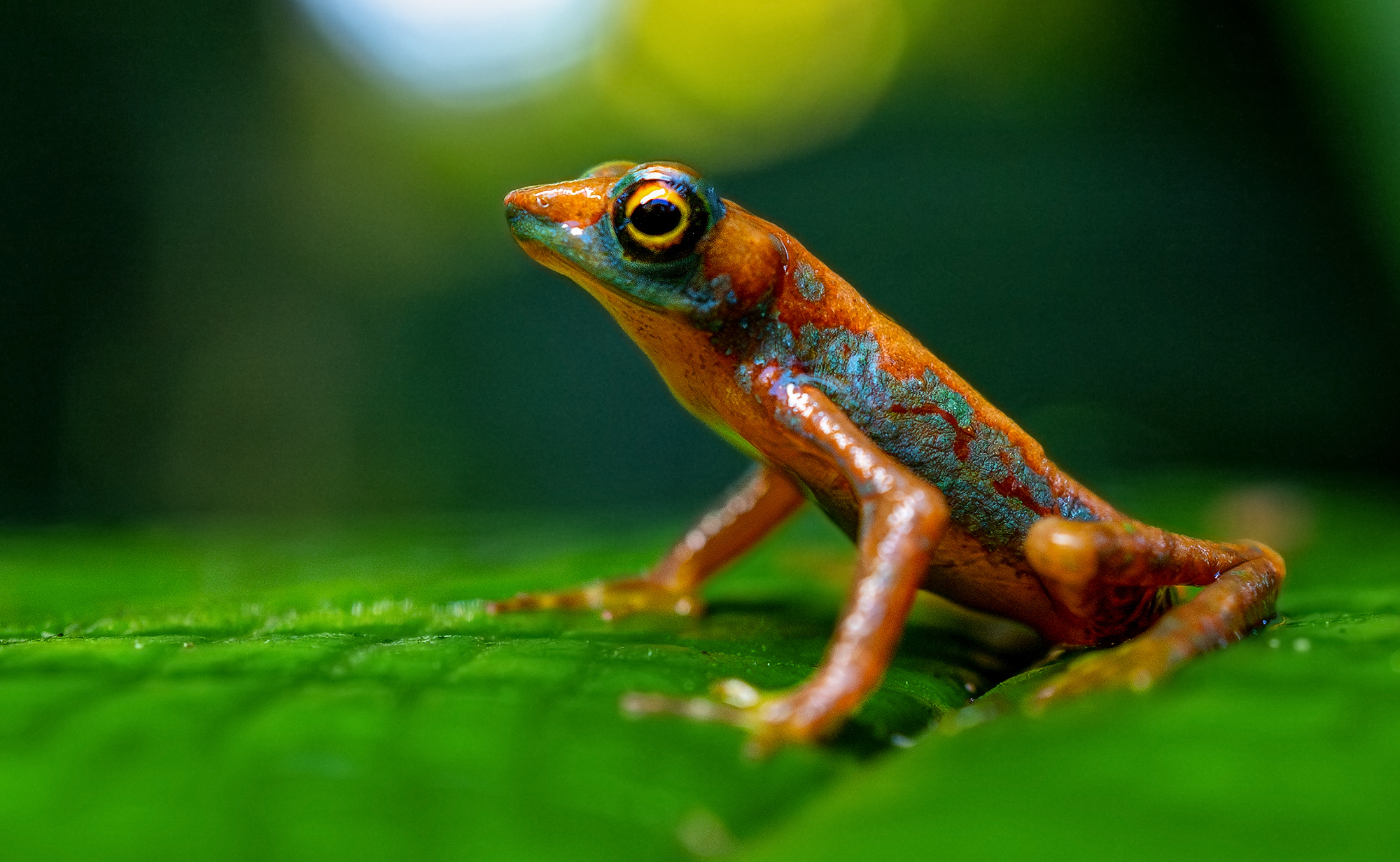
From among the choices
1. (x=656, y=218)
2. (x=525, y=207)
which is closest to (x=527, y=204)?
(x=525, y=207)

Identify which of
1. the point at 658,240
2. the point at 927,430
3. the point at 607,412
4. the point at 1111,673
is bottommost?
the point at 1111,673

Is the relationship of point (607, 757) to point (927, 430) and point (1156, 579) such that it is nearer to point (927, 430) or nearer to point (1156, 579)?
point (927, 430)

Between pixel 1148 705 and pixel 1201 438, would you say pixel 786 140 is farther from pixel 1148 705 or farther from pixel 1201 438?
pixel 1148 705

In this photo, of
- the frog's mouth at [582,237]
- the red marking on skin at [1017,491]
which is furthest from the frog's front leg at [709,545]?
the frog's mouth at [582,237]

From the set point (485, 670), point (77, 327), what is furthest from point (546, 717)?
point (77, 327)

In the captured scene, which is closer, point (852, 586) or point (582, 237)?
point (852, 586)

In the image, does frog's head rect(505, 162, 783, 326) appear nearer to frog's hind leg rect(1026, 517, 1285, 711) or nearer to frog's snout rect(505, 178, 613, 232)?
frog's snout rect(505, 178, 613, 232)

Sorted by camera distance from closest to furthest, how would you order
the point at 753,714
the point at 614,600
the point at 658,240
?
the point at 753,714 → the point at 658,240 → the point at 614,600
